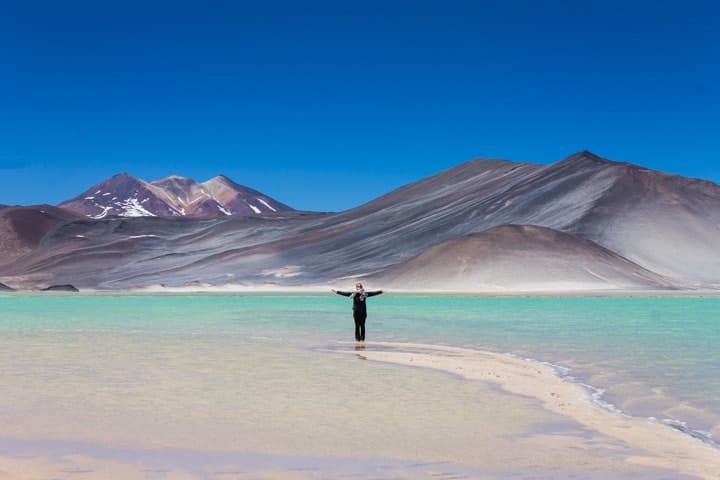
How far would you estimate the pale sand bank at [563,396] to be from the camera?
8.78m

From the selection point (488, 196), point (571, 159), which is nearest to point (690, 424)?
point (488, 196)

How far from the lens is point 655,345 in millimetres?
22906

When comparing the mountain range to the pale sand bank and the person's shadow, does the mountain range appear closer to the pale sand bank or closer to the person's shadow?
the person's shadow

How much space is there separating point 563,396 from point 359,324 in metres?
10.6

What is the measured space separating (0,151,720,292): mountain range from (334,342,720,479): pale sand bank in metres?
84.0

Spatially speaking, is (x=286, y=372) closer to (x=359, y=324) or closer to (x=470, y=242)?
(x=359, y=324)

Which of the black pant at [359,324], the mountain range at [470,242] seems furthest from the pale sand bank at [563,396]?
the mountain range at [470,242]

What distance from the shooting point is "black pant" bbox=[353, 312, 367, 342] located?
76.2 feet

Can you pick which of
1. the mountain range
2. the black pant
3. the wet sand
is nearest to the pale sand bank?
the wet sand

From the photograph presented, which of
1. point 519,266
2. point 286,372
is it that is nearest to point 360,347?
point 286,372

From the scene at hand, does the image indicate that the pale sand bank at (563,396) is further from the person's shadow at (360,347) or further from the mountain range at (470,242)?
the mountain range at (470,242)

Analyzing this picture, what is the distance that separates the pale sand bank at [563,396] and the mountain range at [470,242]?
84.0 metres

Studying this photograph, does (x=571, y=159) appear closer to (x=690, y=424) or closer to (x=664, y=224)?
(x=664, y=224)

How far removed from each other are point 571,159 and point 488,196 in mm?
17902
